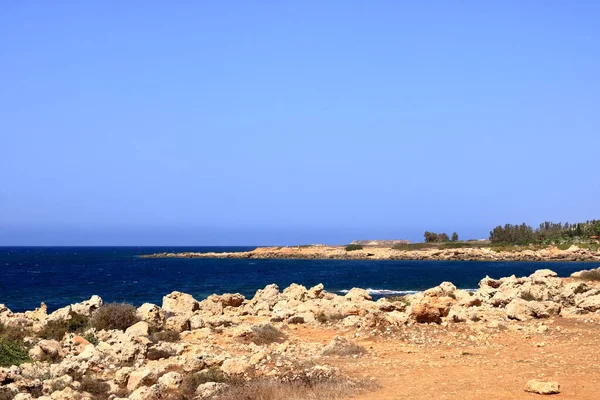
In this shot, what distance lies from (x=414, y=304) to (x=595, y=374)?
24.0 feet

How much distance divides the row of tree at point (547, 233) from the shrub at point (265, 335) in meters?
102

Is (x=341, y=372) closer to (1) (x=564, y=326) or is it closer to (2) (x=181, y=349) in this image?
(2) (x=181, y=349)

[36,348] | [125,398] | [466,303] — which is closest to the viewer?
[125,398]

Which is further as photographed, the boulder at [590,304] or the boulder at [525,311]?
the boulder at [590,304]

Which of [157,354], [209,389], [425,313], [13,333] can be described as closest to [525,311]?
[425,313]

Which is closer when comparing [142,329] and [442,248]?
[142,329]

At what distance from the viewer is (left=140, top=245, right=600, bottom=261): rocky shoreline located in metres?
94.2

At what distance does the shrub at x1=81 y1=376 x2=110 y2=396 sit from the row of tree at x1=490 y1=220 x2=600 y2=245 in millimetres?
108009

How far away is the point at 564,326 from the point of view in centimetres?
1958

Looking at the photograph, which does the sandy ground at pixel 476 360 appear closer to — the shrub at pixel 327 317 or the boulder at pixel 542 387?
the boulder at pixel 542 387

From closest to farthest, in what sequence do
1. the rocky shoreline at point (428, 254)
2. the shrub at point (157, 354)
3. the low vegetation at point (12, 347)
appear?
the low vegetation at point (12, 347) < the shrub at point (157, 354) < the rocky shoreline at point (428, 254)

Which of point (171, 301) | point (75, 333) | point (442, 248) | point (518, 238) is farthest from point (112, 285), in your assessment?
point (518, 238)

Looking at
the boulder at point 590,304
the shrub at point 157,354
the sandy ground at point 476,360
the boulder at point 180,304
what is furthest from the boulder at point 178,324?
the boulder at point 590,304

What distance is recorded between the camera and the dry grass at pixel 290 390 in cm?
1088
